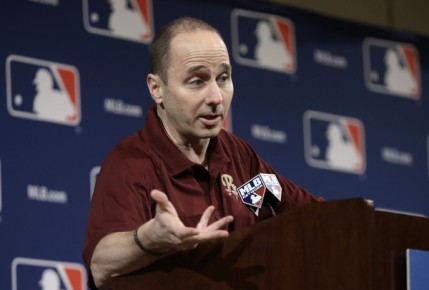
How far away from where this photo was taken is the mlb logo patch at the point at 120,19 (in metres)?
3.62

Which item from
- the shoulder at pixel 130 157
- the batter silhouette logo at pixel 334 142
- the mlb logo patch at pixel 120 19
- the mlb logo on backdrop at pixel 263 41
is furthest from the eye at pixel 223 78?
the batter silhouette logo at pixel 334 142

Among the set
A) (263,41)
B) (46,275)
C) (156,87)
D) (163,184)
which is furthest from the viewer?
(263,41)

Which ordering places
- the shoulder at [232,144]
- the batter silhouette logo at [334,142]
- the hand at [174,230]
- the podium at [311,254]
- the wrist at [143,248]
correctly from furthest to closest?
the batter silhouette logo at [334,142] → the shoulder at [232,144] → the wrist at [143,248] → the hand at [174,230] → the podium at [311,254]

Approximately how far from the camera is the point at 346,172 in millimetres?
4230

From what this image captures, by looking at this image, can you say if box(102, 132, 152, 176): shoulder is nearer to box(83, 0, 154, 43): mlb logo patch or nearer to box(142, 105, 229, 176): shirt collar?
box(142, 105, 229, 176): shirt collar

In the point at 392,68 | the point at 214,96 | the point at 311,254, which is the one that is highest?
the point at 392,68

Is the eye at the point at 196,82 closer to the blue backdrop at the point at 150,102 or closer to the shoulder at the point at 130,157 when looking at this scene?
the shoulder at the point at 130,157

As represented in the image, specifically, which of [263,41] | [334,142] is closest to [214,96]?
[263,41]

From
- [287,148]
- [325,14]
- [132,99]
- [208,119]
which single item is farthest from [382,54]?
[208,119]

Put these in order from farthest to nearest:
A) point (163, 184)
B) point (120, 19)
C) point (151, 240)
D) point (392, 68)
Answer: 1. point (392, 68)
2. point (120, 19)
3. point (163, 184)
4. point (151, 240)

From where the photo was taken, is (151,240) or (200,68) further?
(200,68)

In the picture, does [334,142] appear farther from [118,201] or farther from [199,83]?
[118,201]

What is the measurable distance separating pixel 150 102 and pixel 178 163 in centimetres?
134

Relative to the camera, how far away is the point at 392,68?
4.50 m
